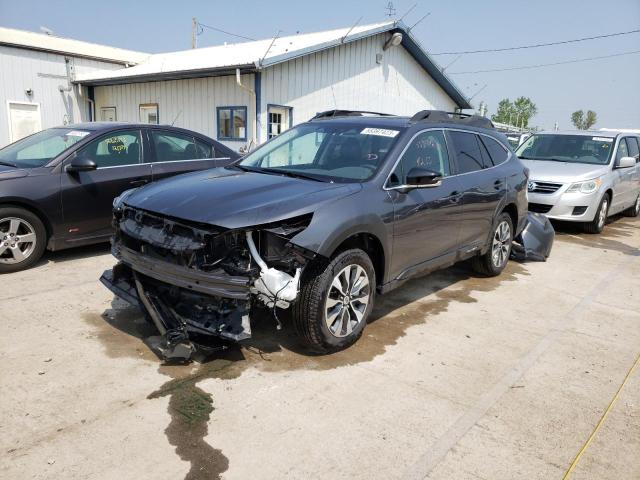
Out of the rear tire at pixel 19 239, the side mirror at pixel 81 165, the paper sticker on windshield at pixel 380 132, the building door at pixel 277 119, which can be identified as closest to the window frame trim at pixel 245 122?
the building door at pixel 277 119

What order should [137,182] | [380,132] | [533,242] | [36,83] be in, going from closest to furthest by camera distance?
1. [380,132]
2. [137,182]
3. [533,242]
4. [36,83]

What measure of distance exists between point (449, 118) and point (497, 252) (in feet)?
6.07

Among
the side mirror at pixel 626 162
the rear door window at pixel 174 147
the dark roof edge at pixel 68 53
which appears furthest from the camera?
the dark roof edge at pixel 68 53

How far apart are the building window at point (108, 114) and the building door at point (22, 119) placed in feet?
6.10

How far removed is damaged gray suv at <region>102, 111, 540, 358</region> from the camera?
325 centimetres

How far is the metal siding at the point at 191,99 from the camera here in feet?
40.9

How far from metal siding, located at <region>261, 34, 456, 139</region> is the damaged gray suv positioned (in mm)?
8212

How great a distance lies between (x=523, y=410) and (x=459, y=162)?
8.51 ft

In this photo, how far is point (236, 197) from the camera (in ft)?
11.4

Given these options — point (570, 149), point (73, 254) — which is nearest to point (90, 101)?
point (73, 254)

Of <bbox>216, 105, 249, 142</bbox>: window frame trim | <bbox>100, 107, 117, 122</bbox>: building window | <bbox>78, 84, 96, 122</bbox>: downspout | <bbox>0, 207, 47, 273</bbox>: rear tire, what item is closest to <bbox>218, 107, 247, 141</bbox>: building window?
<bbox>216, 105, 249, 142</bbox>: window frame trim

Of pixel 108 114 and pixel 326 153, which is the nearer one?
pixel 326 153

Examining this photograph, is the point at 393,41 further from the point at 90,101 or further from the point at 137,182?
the point at 137,182

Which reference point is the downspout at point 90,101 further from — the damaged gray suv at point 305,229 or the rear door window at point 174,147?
the damaged gray suv at point 305,229
